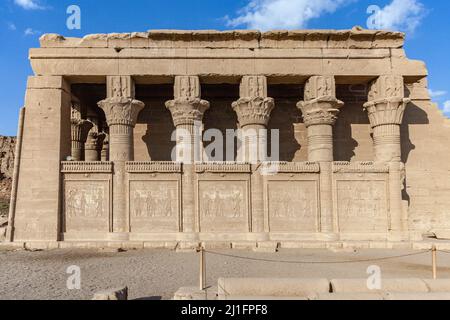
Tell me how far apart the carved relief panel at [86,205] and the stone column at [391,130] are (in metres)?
8.90

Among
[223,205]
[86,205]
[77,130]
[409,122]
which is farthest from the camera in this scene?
[77,130]

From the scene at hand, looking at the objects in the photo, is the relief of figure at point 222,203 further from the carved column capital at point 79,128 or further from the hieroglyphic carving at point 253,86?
the carved column capital at point 79,128

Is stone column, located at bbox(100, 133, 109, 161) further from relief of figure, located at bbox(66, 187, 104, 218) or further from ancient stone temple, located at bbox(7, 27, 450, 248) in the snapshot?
relief of figure, located at bbox(66, 187, 104, 218)

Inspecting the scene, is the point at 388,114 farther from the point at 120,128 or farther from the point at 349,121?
the point at 120,128

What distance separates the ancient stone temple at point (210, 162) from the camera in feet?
38.3

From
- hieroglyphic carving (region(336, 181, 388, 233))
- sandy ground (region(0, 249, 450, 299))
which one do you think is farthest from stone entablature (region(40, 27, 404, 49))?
sandy ground (region(0, 249, 450, 299))

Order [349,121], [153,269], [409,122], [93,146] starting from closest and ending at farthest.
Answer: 1. [153,269]
2. [409,122]
3. [349,121]
4. [93,146]

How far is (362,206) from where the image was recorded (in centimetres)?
1205

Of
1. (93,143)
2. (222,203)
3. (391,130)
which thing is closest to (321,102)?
(391,130)

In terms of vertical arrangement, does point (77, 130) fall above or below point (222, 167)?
above

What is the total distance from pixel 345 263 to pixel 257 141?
4888 mm

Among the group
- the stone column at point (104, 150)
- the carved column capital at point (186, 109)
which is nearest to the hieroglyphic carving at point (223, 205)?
the carved column capital at point (186, 109)

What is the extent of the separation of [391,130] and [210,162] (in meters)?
6.00

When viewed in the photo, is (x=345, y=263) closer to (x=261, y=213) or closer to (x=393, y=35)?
(x=261, y=213)
